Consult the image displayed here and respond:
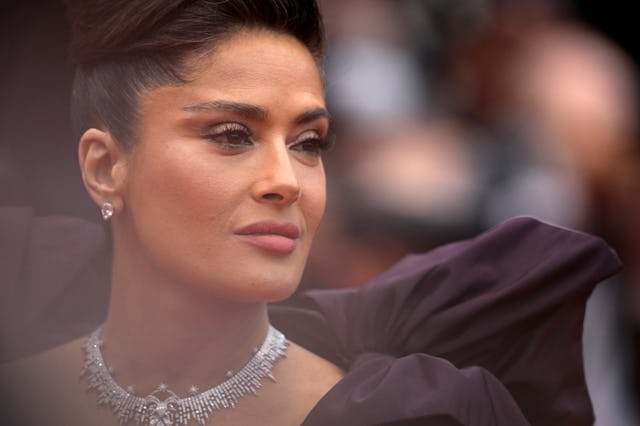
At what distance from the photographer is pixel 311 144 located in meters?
0.86

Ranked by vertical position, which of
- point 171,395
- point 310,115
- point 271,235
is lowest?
point 171,395

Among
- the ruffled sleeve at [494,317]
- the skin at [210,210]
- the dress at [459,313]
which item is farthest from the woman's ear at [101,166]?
the ruffled sleeve at [494,317]

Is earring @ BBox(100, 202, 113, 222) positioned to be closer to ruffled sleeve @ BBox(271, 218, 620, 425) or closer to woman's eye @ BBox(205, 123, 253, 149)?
woman's eye @ BBox(205, 123, 253, 149)

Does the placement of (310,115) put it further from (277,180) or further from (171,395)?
(171,395)

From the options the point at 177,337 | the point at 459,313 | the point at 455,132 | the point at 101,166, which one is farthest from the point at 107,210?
the point at 455,132

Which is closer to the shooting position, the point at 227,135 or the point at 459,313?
the point at 227,135

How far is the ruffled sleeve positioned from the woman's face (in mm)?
182

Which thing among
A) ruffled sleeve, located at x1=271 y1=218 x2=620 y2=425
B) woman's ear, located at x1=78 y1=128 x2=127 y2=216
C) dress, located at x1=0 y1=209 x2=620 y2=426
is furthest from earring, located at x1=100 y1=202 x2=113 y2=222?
ruffled sleeve, located at x1=271 y1=218 x2=620 y2=425

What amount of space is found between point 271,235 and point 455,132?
45.1 inches

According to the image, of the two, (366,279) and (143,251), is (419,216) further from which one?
(143,251)

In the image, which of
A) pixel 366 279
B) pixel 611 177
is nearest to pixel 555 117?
pixel 611 177

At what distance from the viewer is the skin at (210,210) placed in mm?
792

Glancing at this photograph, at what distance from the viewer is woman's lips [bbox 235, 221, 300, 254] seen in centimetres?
80

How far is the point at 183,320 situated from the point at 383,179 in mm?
818
